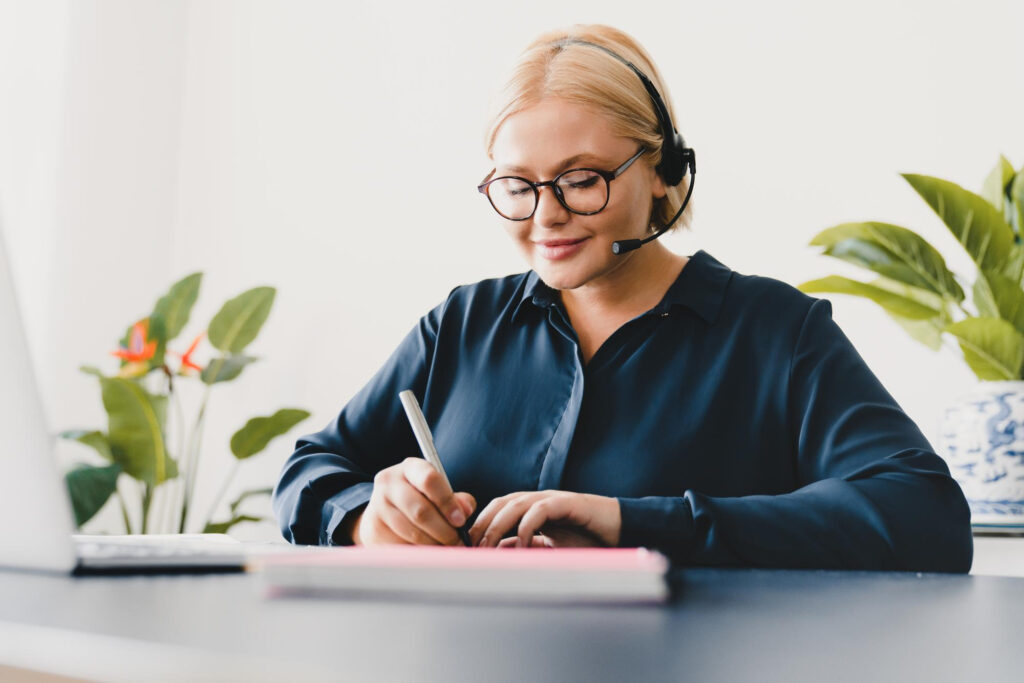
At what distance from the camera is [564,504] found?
2.57ft

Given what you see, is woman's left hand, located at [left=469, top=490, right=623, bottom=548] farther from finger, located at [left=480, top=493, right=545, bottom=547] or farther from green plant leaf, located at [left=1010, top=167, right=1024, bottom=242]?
green plant leaf, located at [left=1010, top=167, right=1024, bottom=242]

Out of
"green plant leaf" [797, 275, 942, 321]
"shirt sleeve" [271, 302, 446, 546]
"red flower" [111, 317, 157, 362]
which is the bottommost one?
"red flower" [111, 317, 157, 362]

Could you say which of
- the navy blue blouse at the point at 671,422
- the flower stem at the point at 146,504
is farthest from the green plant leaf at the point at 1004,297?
the flower stem at the point at 146,504

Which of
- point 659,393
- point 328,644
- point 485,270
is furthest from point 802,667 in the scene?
point 485,270

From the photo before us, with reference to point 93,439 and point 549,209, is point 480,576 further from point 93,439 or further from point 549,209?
point 93,439

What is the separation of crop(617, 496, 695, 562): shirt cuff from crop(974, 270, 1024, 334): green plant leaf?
37.3 inches

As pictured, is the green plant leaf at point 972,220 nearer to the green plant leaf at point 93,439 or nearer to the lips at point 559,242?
the lips at point 559,242

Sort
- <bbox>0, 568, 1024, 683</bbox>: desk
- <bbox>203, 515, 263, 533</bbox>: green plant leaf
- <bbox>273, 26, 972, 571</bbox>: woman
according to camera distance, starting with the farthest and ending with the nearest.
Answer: <bbox>203, 515, 263, 533</bbox>: green plant leaf < <bbox>273, 26, 972, 571</bbox>: woman < <bbox>0, 568, 1024, 683</bbox>: desk

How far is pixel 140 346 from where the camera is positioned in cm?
247

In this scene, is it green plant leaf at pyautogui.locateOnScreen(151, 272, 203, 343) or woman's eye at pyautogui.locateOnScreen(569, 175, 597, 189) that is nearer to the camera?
woman's eye at pyautogui.locateOnScreen(569, 175, 597, 189)

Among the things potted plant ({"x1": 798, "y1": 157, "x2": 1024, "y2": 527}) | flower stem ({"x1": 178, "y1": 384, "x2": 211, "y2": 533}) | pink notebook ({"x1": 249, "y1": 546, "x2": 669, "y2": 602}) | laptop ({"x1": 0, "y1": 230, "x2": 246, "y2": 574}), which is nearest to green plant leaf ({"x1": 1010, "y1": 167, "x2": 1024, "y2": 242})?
potted plant ({"x1": 798, "y1": 157, "x2": 1024, "y2": 527})

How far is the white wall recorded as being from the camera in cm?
200

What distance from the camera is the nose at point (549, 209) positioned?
3.90 ft

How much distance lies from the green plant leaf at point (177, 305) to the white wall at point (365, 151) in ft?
0.94
